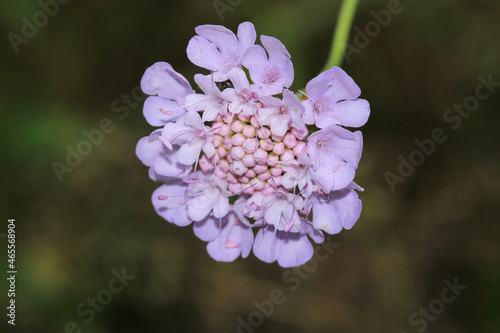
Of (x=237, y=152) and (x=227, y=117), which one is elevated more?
(x=227, y=117)

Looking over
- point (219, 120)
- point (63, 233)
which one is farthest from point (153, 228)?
point (219, 120)

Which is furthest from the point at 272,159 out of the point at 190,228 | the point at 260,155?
the point at 190,228

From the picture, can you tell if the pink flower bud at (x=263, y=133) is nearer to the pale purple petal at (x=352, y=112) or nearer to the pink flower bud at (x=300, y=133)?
the pink flower bud at (x=300, y=133)

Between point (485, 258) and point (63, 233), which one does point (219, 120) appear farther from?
point (485, 258)

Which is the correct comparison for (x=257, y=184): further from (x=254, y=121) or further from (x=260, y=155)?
(x=254, y=121)

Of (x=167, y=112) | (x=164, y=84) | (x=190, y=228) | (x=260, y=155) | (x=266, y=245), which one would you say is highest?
(x=164, y=84)

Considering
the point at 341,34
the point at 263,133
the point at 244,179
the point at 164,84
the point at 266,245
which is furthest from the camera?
the point at 341,34

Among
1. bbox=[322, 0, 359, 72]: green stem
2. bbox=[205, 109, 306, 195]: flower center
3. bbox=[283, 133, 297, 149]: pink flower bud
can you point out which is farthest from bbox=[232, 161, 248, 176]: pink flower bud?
bbox=[322, 0, 359, 72]: green stem

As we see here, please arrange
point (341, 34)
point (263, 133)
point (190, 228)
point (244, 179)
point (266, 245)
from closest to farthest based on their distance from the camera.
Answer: point (263, 133)
point (244, 179)
point (266, 245)
point (341, 34)
point (190, 228)

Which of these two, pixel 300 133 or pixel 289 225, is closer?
pixel 300 133
